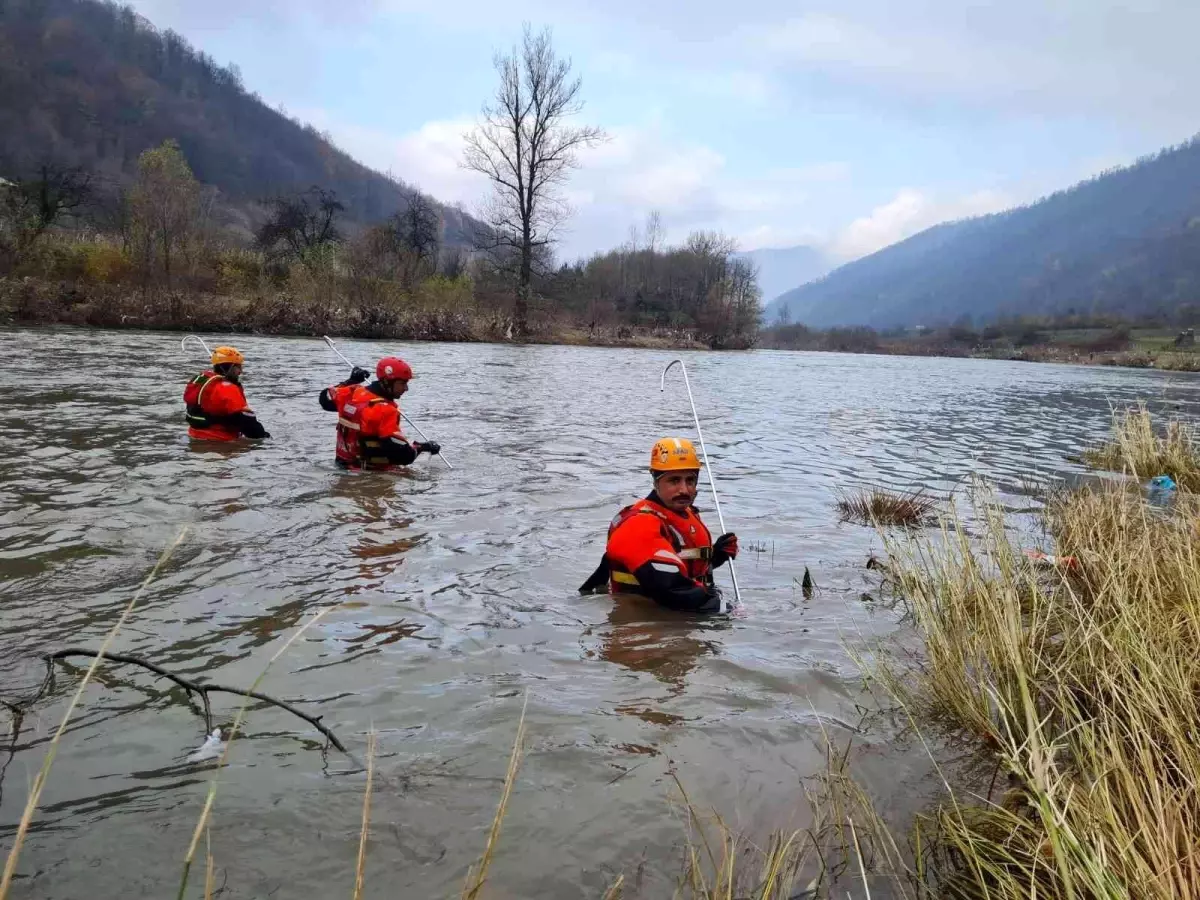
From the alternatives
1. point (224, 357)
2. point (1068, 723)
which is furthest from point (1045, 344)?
point (1068, 723)

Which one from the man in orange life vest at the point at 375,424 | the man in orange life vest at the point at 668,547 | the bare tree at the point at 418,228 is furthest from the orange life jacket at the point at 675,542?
the bare tree at the point at 418,228

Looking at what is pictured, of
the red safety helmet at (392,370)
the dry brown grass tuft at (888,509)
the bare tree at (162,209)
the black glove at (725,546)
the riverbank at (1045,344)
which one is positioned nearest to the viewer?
the black glove at (725,546)

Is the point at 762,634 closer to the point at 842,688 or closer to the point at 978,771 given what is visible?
the point at 842,688

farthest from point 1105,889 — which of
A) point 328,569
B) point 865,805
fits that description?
point 328,569

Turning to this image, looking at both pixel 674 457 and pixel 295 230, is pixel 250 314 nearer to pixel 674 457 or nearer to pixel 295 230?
pixel 295 230

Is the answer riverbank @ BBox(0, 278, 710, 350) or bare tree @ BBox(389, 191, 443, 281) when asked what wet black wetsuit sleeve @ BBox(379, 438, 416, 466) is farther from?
bare tree @ BBox(389, 191, 443, 281)

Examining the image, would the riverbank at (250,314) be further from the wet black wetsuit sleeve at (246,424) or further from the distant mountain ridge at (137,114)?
the distant mountain ridge at (137,114)

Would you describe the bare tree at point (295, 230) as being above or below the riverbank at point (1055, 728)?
above

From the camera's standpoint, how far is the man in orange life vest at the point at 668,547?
508 cm

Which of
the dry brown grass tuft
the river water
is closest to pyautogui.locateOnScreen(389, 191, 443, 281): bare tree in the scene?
the river water

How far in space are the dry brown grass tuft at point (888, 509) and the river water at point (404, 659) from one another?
0.25 metres

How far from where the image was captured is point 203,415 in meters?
10.1

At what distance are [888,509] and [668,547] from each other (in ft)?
13.5

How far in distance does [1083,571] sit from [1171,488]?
5.73 meters
